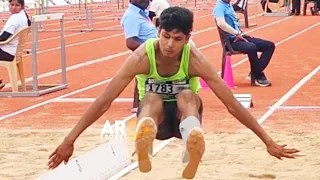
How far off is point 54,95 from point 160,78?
7473 mm

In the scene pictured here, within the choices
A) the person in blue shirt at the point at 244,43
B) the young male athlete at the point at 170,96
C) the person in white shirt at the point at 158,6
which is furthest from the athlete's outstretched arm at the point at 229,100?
the person in blue shirt at the point at 244,43

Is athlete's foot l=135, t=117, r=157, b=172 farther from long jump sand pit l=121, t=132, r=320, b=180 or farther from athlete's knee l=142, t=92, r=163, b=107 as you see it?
long jump sand pit l=121, t=132, r=320, b=180

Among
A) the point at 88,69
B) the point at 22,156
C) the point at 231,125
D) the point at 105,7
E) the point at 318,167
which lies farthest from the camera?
the point at 105,7

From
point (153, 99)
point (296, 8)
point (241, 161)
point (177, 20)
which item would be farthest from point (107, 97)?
point (296, 8)

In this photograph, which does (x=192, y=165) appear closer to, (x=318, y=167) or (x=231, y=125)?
(x=318, y=167)

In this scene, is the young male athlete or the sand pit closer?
the young male athlete

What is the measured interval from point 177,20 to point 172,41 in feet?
0.47

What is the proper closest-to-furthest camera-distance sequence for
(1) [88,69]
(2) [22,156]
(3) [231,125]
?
1. (2) [22,156]
2. (3) [231,125]
3. (1) [88,69]

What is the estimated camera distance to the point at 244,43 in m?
13.5

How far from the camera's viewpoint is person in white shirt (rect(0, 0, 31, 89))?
13336 millimetres

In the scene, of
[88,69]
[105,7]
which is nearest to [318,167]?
[88,69]

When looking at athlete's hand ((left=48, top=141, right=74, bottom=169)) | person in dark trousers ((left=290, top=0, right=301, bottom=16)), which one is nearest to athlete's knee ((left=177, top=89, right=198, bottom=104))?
athlete's hand ((left=48, top=141, right=74, bottom=169))

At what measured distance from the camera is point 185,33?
5867mm

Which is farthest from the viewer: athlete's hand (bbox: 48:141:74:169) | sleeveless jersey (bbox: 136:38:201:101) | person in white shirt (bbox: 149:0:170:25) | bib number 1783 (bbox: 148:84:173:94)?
person in white shirt (bbox: 149:0:170:25)
